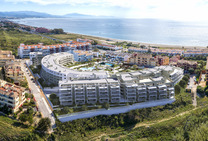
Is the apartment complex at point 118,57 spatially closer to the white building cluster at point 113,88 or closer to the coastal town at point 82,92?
the coastal town at point 82,92

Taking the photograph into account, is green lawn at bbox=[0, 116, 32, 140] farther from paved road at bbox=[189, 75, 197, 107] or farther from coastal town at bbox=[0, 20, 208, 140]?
paved road at bbox=[189, 75, 197, 107]

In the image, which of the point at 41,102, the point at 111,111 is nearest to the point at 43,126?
the point at 41,102

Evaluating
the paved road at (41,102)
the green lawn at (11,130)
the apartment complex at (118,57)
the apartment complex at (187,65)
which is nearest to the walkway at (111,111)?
the paved road at (41,102)

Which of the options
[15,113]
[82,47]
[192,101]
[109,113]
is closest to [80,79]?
[109,113]

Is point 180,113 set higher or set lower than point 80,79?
lower

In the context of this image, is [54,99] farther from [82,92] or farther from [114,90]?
[114,90]

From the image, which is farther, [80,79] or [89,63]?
[89,63]

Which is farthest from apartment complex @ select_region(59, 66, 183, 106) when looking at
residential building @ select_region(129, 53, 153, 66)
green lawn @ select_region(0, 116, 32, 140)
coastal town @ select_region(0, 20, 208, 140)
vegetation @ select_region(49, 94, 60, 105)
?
residential building @ select_region(129, 53, 153, 66)

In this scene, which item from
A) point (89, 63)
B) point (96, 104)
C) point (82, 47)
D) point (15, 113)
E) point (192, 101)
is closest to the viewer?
point (15, 113)

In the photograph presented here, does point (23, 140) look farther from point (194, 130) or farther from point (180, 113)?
point (180, 113)
